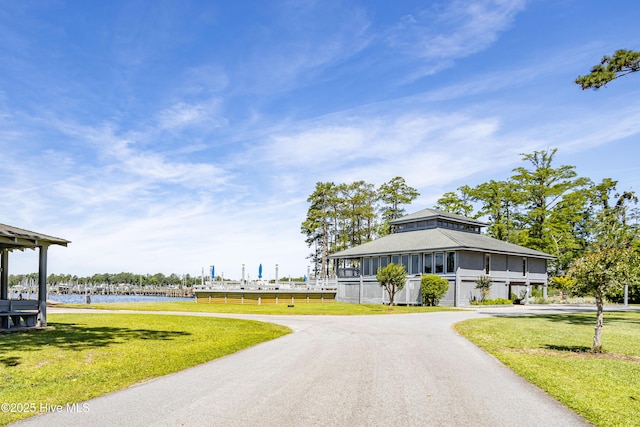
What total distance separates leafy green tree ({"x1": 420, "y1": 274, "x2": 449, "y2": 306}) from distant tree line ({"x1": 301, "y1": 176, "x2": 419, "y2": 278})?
1006 inches

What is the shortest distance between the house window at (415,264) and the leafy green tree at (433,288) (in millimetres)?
3887

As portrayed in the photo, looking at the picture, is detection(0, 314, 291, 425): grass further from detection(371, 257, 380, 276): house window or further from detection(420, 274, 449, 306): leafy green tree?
detection(371, 257, 380, 276): house window

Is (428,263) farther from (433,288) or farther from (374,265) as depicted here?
(374,265)

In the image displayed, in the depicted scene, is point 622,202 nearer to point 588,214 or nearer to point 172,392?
point 588,214

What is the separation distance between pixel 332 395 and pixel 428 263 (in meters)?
37.8

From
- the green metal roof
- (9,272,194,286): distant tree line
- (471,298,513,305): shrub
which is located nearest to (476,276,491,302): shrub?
(471,298,513,305): shrub

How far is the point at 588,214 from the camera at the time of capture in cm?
6644

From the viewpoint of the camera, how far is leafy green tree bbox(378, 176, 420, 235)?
6769 centimetres

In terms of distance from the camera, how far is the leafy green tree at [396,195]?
222 ft

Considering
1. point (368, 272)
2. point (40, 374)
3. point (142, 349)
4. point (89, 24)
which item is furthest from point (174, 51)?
point (368, 272)

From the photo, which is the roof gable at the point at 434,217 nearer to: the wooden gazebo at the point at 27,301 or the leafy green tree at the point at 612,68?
the leafy green tree at the point at 612,68

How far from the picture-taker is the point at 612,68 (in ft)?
66.6

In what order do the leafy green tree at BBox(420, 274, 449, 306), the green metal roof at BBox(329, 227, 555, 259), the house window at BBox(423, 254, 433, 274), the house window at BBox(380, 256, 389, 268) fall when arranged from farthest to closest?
1. the house window at BBox(380, 256, 389, 268)
2. the house window at BBox(423, 254, 433, 274)
3. the green metal roof at BBox(329, 227, 555, 259)
4. the leafy green tree at BBox(420, 274, 449, 306)

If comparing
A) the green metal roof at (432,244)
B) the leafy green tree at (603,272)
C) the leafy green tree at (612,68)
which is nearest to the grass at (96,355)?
the leafy green tree at (603,272)
